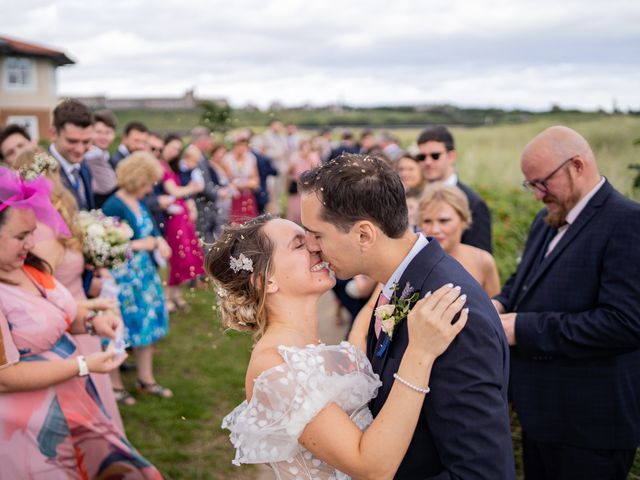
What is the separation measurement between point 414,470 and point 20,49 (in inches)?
1342

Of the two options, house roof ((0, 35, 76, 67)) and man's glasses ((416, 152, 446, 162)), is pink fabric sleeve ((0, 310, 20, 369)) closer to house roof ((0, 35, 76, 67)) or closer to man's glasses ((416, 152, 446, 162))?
man's glasses ((416, 152, 446, 162))

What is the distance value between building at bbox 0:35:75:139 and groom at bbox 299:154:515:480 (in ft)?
103

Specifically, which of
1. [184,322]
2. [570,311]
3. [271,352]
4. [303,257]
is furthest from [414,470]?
[184,322]

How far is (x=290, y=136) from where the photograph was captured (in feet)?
65.5

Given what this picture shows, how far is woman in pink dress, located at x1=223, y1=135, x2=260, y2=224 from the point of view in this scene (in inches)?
491

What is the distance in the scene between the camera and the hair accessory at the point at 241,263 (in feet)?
8.58

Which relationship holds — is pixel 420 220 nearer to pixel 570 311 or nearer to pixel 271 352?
pixel 570 311

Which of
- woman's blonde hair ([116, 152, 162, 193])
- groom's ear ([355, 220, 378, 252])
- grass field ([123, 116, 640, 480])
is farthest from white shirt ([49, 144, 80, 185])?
groom's ear ([355, 220, 378, 252])

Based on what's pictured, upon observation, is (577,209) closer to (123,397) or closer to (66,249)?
(66,249)

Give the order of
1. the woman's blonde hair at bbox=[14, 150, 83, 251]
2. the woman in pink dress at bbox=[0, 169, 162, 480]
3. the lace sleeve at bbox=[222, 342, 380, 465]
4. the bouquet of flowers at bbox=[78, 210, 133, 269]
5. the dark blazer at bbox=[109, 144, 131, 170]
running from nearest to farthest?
the lace sleeve at bbox=[222, 342, 380, 465] < the woman in pink dress at bbox=[0, 169, 162, 480] < the woman's blonde hair at bbox=[14, 150, 83, 251] < the bouquet of flowers at bbox=[78, 210, 133, 269] < the dark blazer at bbox=[109, 144, 131, 170]

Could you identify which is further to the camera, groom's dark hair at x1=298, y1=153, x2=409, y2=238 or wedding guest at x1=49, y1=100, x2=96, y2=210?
wedding guest at x1=49, y1=100, x2=96, y2=210

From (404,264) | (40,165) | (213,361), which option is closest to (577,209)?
(404,264)

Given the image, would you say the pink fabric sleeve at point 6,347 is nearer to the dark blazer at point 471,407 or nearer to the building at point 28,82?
the dark blazer at point 471,407

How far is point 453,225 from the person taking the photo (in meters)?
4.70
